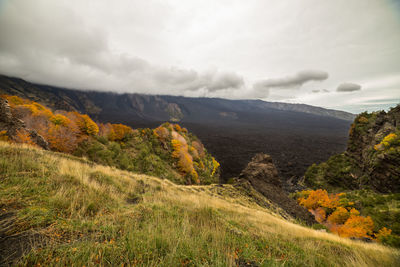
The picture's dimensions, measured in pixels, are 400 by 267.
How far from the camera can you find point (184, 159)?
49.8m

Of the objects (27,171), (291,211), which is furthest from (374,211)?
(27,171)

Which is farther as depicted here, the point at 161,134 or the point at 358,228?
the point at 161,134

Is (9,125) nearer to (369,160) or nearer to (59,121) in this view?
(59,121)

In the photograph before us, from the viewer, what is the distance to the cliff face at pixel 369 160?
1545 inches

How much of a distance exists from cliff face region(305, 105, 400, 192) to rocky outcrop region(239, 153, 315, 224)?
30482 millimetres

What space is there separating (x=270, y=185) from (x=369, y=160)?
4369 cm

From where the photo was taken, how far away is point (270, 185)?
110 feet

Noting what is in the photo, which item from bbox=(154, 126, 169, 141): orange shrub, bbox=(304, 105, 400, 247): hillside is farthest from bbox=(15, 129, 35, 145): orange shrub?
bbox=(304, 105, 400, 247): hillside

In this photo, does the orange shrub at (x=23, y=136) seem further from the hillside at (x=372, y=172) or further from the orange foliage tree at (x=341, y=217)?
the orange foliage tree at (x=341, y=217)

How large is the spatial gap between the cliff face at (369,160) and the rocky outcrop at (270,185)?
30482 millimetres

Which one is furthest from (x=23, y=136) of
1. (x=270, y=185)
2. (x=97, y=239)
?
(x=270, y=185)

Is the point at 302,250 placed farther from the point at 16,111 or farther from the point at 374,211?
the point at 16,111

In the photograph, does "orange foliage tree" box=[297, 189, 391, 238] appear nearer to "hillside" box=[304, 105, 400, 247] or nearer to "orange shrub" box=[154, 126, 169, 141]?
"hillside" box=[304, 105, 400, 247]

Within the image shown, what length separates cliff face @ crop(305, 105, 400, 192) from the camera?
39.2 m
